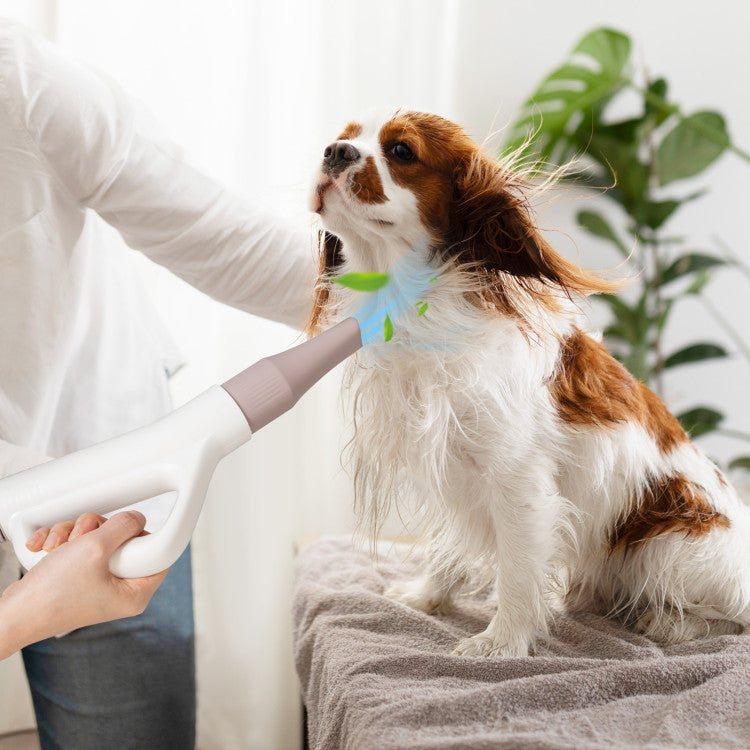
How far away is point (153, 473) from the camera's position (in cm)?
59

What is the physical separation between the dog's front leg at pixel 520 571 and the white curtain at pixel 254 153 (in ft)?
2.72

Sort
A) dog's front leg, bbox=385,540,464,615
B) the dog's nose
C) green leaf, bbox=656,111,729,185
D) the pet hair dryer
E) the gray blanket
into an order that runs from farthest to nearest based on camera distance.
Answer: green leaf, bbox=656,111,729,185
dog's front leg, bbox=385,540,464,615
the dog's nose
the gray blanket
the pet hair dryer

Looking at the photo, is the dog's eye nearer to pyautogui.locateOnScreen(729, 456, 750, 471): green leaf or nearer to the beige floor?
pyautogui.locateOnScreen(729, 456, 750, 471): green leaf

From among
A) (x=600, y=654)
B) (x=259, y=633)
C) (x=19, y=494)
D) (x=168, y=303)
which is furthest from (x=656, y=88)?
(x=19, y=494)

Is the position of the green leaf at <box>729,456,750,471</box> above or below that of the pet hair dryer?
below

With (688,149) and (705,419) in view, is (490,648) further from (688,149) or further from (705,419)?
(688,149)

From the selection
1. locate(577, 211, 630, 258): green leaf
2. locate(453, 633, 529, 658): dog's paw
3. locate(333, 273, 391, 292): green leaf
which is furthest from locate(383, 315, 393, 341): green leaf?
locate(577, 211, 630, 258): green leaf

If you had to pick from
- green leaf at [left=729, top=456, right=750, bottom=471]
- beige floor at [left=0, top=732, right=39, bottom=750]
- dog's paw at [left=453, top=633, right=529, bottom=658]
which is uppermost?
dog's paw at [left=453, top=633, right=529, bottom=658]

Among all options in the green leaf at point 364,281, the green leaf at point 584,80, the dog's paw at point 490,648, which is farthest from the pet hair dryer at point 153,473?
the green leaf at point 584,80

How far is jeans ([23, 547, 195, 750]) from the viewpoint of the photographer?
126 centimetres

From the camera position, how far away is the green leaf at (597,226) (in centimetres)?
183

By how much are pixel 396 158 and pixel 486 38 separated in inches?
52.4

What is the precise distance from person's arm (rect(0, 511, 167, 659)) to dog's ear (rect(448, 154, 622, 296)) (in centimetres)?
47

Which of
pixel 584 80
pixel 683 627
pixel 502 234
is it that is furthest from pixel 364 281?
pixel 584 80
